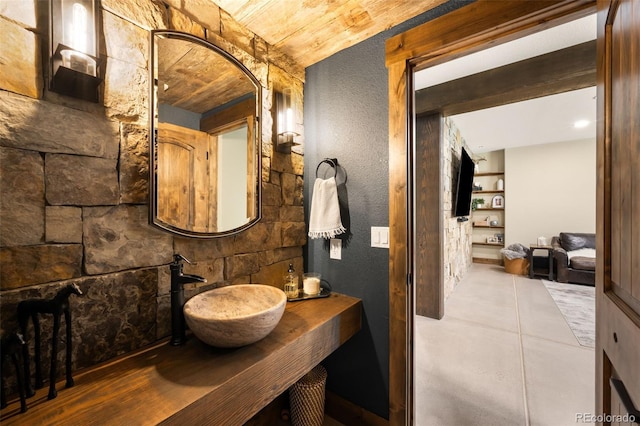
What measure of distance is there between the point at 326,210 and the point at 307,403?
1.17 meters

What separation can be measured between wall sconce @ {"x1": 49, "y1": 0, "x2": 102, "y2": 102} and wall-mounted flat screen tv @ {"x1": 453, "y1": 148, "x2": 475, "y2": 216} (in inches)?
162

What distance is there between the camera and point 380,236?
60.9 inches

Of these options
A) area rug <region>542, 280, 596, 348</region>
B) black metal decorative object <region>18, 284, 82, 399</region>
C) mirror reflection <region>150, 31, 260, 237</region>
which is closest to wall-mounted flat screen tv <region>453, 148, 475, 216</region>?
area rug <region>542, 280, 596, 348</region>

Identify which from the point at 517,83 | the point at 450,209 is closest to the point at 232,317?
the point at 517,83

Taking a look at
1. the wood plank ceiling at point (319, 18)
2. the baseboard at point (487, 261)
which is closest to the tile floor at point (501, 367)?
the wood plank ceiling at point (319, 18)

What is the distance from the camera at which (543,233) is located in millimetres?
5660

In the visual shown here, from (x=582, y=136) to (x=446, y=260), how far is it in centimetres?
414

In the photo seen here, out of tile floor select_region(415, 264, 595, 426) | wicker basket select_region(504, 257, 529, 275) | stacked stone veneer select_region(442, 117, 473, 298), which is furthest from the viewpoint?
wicker basket select_region(504, 257, 529, 275)

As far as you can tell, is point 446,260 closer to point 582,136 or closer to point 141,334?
point 141,334

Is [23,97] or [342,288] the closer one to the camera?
[23,97]

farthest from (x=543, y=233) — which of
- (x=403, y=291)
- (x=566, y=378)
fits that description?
(x=403, y=291)

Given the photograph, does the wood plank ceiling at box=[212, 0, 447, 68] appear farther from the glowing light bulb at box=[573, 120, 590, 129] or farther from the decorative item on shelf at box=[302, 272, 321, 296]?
the glowing light bulb at box=[573, 120, 590, 129]

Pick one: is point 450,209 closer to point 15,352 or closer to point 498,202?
point 498,202

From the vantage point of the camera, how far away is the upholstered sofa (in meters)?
4.39
